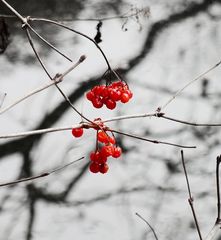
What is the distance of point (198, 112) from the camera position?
1853 millimetres

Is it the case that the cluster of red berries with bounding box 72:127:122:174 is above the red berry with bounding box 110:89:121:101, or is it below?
below

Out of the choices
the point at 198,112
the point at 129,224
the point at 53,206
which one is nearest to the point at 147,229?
the point at 129,224

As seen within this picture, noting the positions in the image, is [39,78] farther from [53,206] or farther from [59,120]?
[53,206]

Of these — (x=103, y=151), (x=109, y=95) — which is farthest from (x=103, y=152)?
(x=109, y=95)

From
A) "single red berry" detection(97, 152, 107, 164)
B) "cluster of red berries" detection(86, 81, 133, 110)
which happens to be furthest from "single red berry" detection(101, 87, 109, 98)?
"single red berry" detection(97, 152, 107, 164)

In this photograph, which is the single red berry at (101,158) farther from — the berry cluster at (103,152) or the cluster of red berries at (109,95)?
the cluster of red berries at (109,95)

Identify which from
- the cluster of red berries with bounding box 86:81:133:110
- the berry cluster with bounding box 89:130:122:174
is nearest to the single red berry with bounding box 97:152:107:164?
the berry cluster with bounding box 89:130:122:174

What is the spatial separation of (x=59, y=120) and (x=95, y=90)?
0.81 metres

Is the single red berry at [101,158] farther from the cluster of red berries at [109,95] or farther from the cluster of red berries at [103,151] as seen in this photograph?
the cluster of red berries at [109,95]

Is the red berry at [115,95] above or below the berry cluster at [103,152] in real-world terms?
above

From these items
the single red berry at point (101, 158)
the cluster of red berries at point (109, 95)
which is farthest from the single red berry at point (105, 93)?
the single red berry at point (101, 158)

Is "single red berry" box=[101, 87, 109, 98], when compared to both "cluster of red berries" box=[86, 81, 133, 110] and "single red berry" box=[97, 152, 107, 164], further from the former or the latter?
"single red berry" box=[97, 152, 107, 164]

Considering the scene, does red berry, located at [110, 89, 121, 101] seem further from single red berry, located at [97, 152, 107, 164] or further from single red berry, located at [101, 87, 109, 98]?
single red berry, located at [97, 152, 107, 164]

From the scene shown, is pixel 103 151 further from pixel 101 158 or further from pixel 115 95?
pixel 115 95
